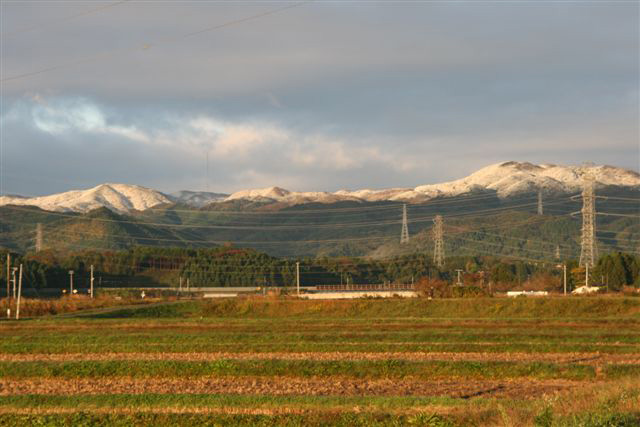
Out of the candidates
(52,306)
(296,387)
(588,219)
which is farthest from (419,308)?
(588,219)

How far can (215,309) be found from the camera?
3853 inches

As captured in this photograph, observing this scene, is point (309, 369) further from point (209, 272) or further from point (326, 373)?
point (209, 272)

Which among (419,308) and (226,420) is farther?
(419,308)

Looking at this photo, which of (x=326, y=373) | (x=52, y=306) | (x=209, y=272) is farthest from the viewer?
(x=209, y=272)

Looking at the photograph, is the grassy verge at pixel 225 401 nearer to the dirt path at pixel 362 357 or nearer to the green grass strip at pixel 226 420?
the green grass strip at pixel 226 420

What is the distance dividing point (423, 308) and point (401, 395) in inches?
2313

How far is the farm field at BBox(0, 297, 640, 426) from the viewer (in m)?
27.2

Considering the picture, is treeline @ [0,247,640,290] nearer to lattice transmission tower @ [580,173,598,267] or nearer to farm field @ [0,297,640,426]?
lattice transmission tower @ [580,173,598,267]

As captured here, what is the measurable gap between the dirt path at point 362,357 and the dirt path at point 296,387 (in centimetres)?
550

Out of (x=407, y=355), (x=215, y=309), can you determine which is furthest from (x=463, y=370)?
(x=215, y=309)

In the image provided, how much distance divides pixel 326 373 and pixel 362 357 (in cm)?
582

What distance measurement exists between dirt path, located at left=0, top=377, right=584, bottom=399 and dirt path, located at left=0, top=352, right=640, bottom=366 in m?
5.50

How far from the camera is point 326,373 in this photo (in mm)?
39219

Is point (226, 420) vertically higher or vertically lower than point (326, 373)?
higher
